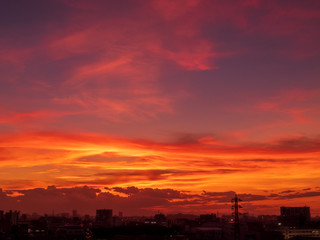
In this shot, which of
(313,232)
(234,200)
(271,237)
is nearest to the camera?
(234,200)

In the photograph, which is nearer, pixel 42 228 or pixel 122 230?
pixel 122 230

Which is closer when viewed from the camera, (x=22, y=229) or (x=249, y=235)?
(x=249, y=235)

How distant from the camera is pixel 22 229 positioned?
157 metres

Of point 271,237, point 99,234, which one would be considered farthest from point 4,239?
point 271,237

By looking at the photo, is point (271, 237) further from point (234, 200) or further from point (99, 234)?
point (234, 200)

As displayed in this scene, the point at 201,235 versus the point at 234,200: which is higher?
the point at 234,200

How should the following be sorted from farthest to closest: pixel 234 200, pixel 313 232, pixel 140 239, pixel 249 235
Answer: pixel 313 232
pixel 249 235
pixel 140 239
pixel 234 200

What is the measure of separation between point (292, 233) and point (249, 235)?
166 ft

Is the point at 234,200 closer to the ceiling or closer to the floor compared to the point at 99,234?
closer to the ceiling

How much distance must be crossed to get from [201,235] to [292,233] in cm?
5971

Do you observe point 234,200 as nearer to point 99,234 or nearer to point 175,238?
point 175,238

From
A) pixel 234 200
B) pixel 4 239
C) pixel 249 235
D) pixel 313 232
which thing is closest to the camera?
pixel 234 200

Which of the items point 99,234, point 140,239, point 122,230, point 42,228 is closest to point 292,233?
point 122,230

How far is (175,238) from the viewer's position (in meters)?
115
